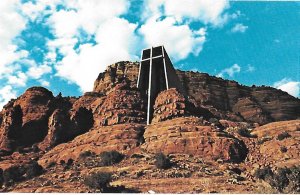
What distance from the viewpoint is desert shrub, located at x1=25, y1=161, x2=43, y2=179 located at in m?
43.4

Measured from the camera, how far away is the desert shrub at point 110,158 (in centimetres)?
4222

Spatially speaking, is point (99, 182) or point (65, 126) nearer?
point (99, 182)

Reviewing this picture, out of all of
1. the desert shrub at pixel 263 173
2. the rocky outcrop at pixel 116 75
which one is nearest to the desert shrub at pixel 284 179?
the desert shrub at pixel 263 173

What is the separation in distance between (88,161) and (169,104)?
12.6 m

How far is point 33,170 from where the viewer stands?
43969 millimetres

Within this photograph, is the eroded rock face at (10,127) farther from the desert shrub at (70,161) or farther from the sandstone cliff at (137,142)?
the desert shrub at (70,161)

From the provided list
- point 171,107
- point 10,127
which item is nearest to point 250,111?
point 171,107

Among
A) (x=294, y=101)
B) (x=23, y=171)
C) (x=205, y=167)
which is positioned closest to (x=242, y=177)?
(x=205, y=167)

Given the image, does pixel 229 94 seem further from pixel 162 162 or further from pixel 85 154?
pixel 162 162

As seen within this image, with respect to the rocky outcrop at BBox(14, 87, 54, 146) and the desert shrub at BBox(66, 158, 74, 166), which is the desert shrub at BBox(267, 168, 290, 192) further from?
the rocky outcrop at BBox(14, 87, 54, 146)

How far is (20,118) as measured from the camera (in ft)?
198

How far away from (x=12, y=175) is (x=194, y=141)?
1829cm

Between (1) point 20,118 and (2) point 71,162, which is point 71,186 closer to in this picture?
(2) point 71,162

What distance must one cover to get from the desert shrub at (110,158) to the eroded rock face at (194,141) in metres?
3.03
